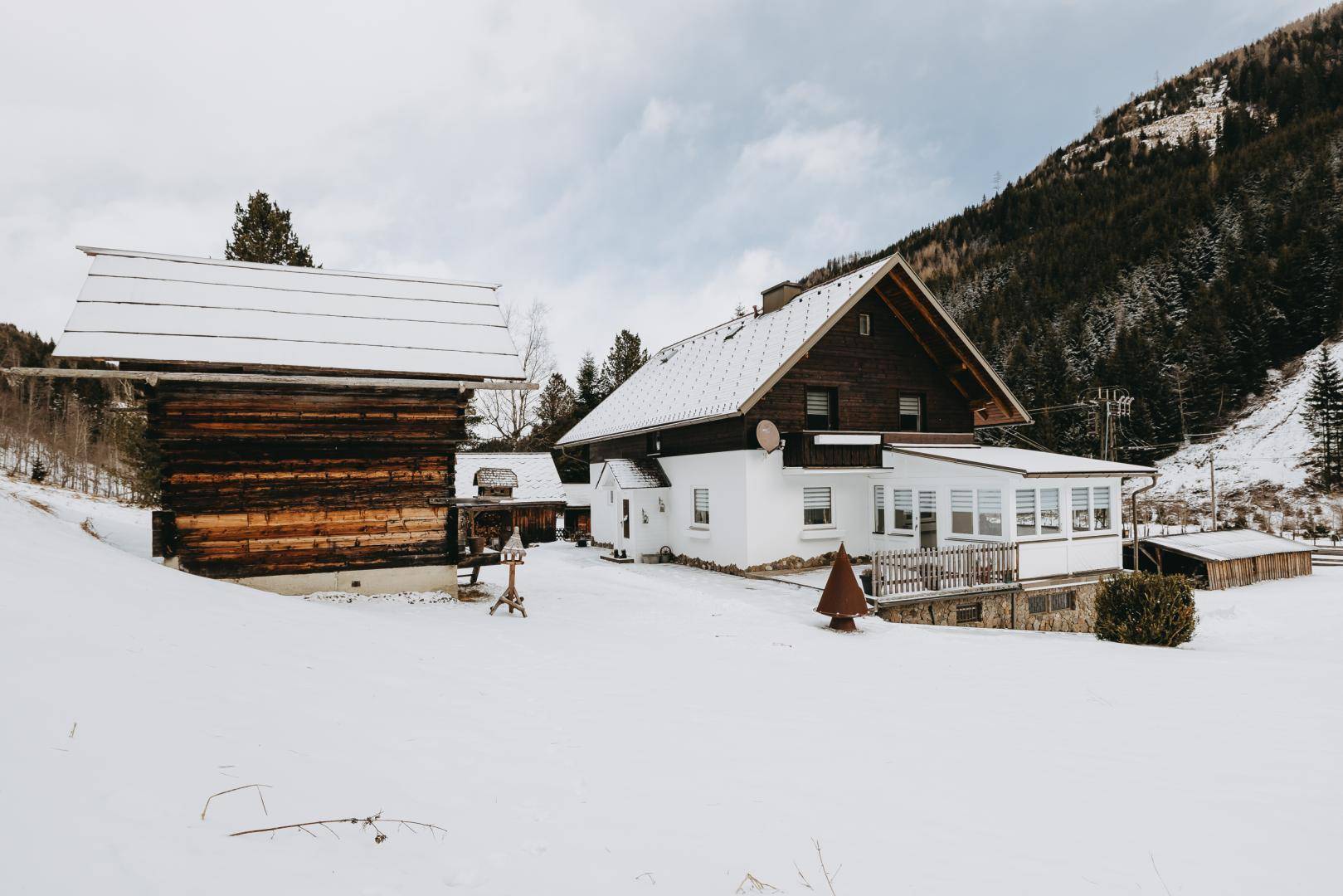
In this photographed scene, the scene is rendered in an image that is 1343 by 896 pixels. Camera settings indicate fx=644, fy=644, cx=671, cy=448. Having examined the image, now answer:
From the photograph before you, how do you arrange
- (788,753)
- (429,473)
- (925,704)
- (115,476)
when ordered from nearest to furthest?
(788,753)
(925,704)
(429,473)
(115,476)

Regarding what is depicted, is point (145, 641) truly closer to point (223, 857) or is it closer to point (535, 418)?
point (223, 857)

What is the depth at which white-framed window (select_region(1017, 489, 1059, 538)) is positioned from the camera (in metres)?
17.8

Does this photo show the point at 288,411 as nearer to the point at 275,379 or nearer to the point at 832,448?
the point at 275,379

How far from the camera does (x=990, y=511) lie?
17969 mm

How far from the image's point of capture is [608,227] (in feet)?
110

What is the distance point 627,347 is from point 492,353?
116ft

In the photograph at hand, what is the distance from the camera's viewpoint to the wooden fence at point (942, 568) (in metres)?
14.9

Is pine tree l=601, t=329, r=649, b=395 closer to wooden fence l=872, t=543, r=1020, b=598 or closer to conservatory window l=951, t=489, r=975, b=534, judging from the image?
conservatory window l=951, t=489, r=975, b=534

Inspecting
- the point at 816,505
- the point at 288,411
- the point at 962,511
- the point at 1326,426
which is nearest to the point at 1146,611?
the point at 962,511

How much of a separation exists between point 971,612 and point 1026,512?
372 cm

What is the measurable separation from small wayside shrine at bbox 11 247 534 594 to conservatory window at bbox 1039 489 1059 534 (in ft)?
48.4

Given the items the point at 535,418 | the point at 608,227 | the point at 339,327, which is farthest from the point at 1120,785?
the point at 535,418

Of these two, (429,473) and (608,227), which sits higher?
(608,227)

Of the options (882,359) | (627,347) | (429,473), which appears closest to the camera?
(429,473)
